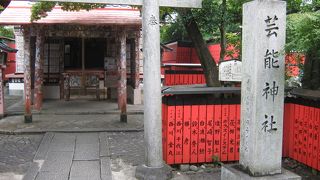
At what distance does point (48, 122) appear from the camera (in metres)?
12.5

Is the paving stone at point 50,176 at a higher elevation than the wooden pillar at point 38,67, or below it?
below

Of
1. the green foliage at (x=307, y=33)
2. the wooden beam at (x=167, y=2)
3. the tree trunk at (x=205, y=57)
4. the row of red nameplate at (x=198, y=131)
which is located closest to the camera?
the green foliage at (x=307, y=33)

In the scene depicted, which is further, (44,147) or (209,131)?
(44,147)

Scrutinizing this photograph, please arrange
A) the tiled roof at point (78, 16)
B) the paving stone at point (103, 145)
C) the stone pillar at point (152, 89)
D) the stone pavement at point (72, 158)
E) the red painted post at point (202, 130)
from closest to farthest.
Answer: the stone pillar at point (152, 89)
the stone pavement at point (72, 158)
the red painted post at point (202, 130)
the paving stone at point (103, 145)
the tiled roof at point (78, 16)

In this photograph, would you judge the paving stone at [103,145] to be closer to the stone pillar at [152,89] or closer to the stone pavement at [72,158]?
the stone pavement at [72,158]

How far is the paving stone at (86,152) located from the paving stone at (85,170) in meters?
0.38

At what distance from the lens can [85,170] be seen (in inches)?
306

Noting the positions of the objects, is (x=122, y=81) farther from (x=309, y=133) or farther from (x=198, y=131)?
(x=309, y=133)

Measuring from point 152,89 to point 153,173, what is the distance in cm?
152

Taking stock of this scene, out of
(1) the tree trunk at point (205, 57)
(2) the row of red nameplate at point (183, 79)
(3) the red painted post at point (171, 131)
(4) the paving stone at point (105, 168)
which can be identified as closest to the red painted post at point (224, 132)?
(3) the red painted post at point (171, 131)

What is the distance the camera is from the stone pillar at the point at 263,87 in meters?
5.92

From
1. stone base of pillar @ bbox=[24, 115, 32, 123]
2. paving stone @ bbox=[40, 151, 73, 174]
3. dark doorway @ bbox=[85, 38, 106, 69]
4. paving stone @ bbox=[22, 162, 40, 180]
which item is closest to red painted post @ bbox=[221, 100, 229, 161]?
paving stone @ bbox=[40, 151, 73, 174]

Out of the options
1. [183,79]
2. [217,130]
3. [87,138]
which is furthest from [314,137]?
[183,79]

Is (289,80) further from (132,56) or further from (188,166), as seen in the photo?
(132,56)
